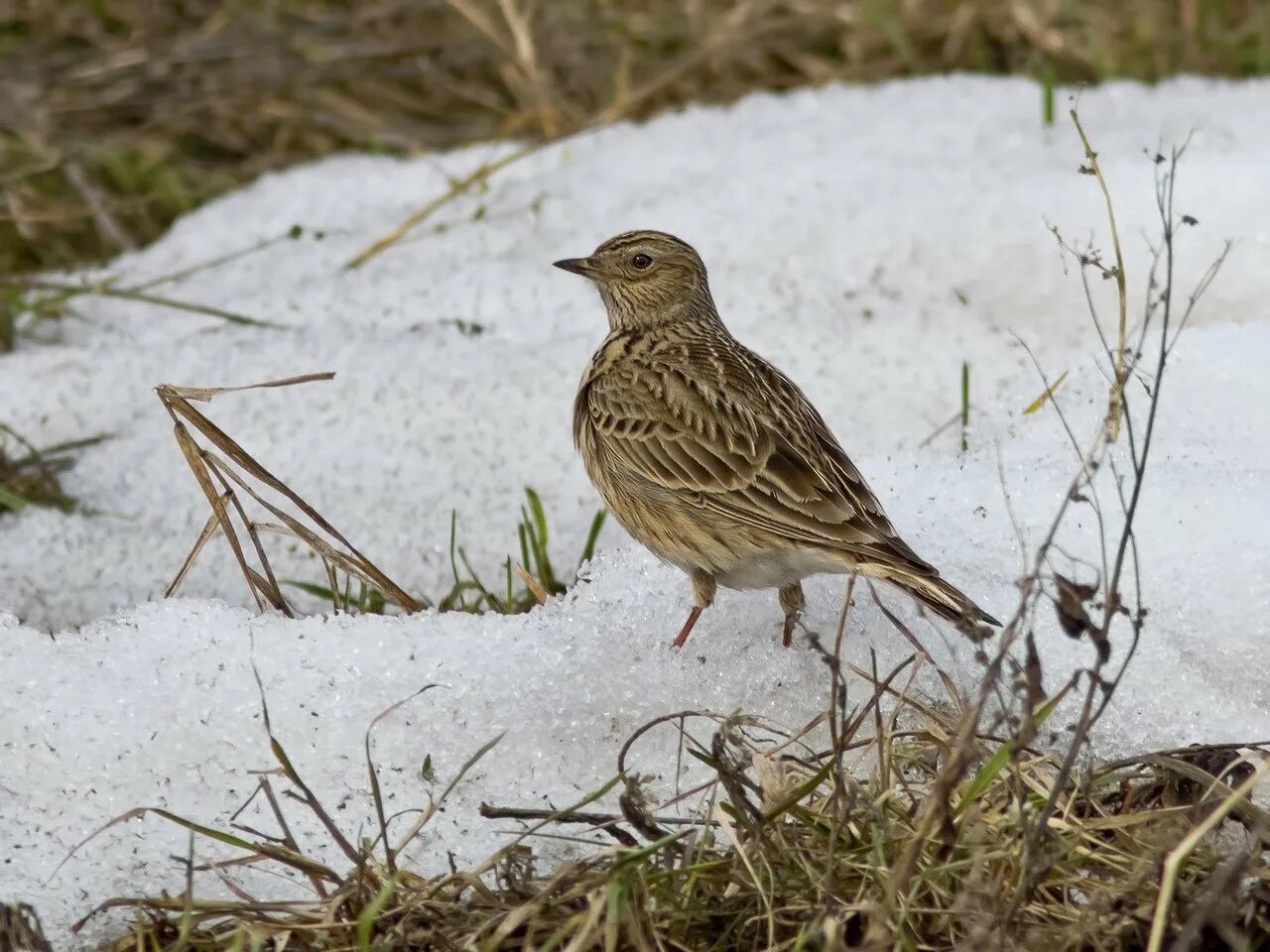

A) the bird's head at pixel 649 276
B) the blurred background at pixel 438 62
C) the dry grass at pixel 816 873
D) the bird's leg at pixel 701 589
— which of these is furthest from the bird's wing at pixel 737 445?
the blurred background at pixel 438 62

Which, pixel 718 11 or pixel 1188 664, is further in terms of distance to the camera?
pixel 718 11

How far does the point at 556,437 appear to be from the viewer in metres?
5.74

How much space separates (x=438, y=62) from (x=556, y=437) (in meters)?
3.83

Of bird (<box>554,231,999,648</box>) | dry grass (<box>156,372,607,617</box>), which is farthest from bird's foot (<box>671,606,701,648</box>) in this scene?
dry grass (<box>156,372,607,617</box>)

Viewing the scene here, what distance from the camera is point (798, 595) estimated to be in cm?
439

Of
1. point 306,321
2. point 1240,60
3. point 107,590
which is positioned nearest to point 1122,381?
point 107,590

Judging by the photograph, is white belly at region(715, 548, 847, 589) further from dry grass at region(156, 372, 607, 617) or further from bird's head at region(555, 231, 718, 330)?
bird's head at region(555, 231, 718, 330)

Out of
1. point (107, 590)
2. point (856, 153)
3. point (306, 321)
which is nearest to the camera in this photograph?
point (107, 590)

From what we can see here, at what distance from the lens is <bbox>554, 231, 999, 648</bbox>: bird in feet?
13.4

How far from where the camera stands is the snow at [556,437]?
3.72 m

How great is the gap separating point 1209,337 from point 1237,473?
94 centimetres

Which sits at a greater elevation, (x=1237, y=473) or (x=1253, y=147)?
(x=1253, y=147)

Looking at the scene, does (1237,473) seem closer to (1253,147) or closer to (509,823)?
(509,823)

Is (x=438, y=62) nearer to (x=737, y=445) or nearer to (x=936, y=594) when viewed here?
(x=737, y=445)
